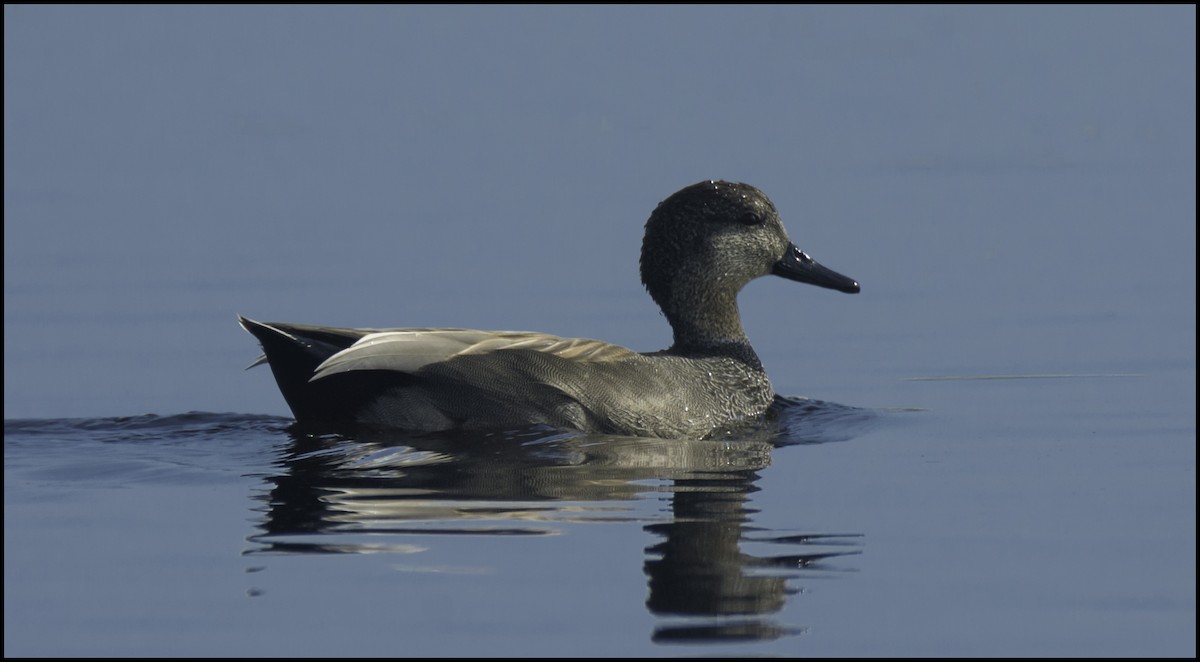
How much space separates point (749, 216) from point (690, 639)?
5003mm

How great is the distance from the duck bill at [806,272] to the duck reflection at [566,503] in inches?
63.2

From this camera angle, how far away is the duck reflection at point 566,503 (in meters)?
6.66

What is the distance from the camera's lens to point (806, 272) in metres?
11.3

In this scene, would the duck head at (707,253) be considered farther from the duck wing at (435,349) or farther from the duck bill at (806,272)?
the duck wing at (435,349)

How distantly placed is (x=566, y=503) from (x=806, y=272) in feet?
12.1

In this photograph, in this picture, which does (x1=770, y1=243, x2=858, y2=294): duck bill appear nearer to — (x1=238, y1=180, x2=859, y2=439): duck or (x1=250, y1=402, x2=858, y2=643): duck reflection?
(x1=238, y1=180, x2=859, y2=439): duck

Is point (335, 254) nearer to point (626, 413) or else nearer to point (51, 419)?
point (51, 419)

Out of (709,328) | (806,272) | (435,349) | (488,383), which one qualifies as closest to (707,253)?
(709,328)

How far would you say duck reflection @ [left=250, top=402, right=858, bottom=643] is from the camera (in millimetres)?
6656

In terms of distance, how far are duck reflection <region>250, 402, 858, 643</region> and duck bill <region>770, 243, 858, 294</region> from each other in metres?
1.60

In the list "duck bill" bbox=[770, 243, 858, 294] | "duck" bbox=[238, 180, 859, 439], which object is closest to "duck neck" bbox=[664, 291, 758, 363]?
"duck" bbox=[238, 180, 859, 439]

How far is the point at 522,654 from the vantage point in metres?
5.98

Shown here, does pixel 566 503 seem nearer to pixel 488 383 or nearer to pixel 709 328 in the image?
pixel 488 383

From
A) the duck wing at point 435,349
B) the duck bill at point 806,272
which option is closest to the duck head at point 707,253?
the duck bill at point 806,272
